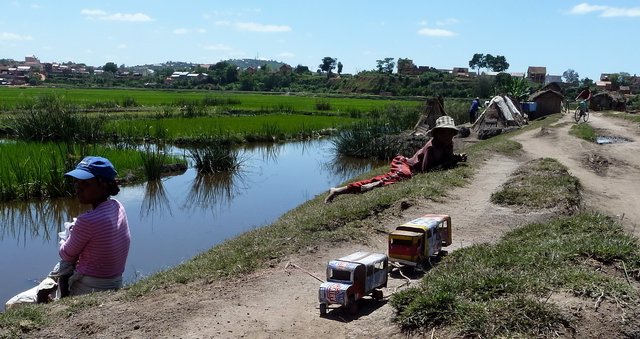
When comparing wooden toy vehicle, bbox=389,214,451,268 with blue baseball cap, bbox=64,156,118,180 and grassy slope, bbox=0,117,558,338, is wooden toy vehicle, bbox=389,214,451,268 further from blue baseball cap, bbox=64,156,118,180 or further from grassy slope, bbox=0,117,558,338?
blue baseball cap, bbox=64,156,118,180

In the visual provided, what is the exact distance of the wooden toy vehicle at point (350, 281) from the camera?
3.70m

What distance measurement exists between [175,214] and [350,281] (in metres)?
8.43

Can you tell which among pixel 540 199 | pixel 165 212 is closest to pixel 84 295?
pixel 540 199

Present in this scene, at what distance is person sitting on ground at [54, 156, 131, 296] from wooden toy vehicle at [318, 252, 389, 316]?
6.04 ft

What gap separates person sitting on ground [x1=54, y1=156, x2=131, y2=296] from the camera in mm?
4551

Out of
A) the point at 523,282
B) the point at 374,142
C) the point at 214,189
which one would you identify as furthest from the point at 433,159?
the point at 374,142

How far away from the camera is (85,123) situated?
17703mm

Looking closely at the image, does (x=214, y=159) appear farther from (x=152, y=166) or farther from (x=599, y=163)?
(x=599, y=163)

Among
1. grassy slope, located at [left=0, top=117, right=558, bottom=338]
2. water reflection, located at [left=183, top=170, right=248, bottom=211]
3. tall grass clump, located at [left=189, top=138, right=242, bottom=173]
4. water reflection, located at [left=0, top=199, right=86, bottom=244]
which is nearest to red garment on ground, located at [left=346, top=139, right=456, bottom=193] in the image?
grassy slope, located at [left=0, top=117, right=558, bottom=338]

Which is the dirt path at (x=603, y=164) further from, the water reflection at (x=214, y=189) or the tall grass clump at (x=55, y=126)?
the tall grass clump at (x=55, y=126)

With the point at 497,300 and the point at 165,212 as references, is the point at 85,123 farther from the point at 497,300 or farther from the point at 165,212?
the point at 497,300

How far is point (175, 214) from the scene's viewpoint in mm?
11617

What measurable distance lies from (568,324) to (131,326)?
2.60 metres

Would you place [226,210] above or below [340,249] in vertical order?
below
